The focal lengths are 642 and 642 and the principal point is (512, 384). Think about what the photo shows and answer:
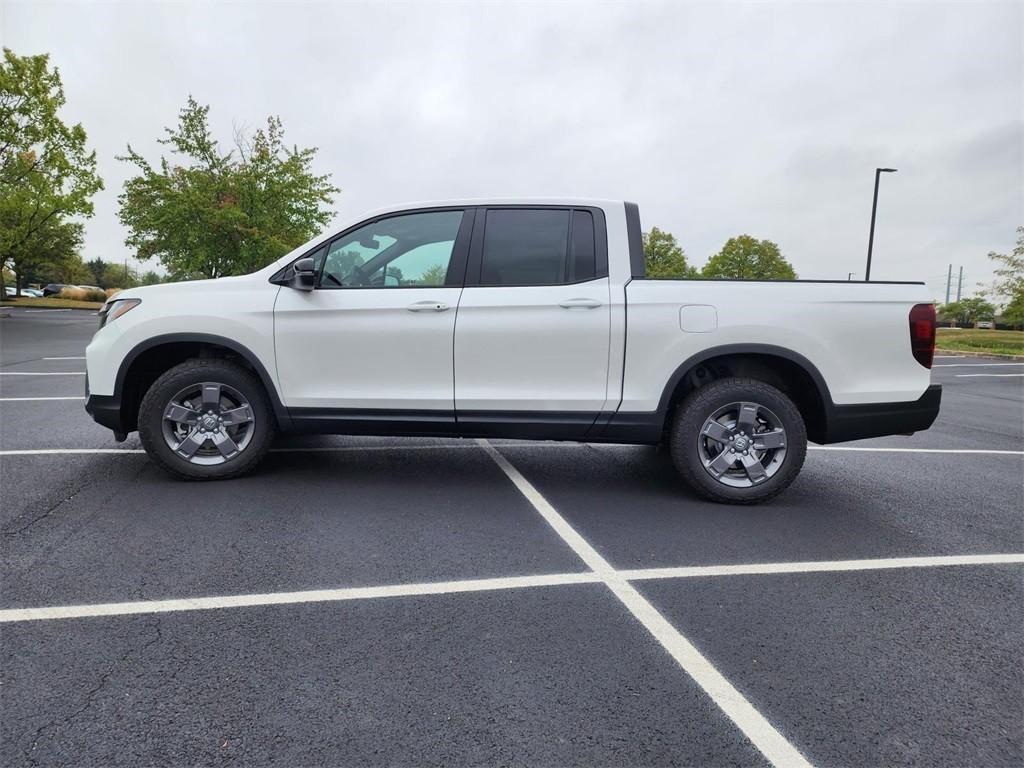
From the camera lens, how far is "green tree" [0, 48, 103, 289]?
25828mm

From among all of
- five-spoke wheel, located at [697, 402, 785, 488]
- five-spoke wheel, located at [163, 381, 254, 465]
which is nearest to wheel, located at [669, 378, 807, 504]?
five-spoke wheel, located at [697, 402, 785, 488]

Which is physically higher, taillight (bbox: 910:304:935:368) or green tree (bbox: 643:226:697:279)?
green tree (bbox: 643:226:697:279)

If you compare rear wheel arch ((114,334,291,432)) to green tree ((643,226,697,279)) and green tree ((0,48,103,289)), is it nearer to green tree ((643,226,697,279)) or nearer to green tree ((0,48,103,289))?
green tree ((0,48,103,289))

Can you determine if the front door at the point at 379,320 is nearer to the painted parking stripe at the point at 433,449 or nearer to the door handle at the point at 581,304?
the door handle at the point at 581,304

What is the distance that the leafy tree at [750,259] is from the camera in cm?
5566

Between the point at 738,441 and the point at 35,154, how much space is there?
32430 mm

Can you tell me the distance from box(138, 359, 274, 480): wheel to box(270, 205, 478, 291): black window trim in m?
0.81

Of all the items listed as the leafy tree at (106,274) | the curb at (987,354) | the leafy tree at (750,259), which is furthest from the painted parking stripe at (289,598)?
the leafy tree at (106,274)

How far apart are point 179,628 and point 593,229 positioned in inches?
132

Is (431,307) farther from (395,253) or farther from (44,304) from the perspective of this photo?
(44,304)

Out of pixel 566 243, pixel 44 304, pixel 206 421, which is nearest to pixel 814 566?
pixel 566 243

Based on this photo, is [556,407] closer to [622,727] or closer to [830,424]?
[830,424]

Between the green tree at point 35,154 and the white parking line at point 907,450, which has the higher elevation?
the green tree at point 35,154

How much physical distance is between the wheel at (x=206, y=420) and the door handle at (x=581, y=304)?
223 cm
